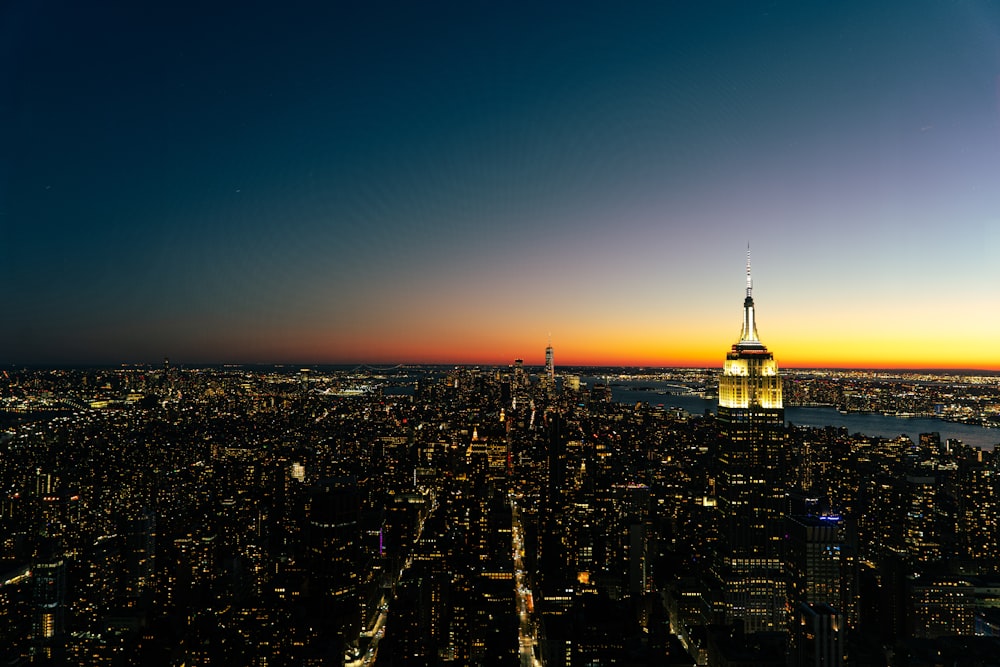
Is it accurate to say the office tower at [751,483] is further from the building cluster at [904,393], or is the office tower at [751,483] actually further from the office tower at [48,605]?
the office tower at [48,605]

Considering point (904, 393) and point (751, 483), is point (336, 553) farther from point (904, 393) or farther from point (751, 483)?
point (904, 393)

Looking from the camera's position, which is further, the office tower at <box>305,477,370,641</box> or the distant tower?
the distant tower

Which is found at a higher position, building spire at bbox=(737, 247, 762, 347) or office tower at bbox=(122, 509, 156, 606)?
building spire at bbox=(737, 247, 762, 347)

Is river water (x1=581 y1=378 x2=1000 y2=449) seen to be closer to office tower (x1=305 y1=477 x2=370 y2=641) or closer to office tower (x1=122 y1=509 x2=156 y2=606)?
office tower (x1=305 y1=477 x2=370 y2=641)

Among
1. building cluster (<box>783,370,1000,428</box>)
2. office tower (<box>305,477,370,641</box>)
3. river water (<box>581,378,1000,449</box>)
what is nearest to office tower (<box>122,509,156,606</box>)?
office tower (<box>305,477,370,641</box>)

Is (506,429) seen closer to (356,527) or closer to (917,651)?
(356,527)

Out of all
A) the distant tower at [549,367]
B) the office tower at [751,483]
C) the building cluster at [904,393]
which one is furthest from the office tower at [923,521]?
the distant tower at [549,367]
